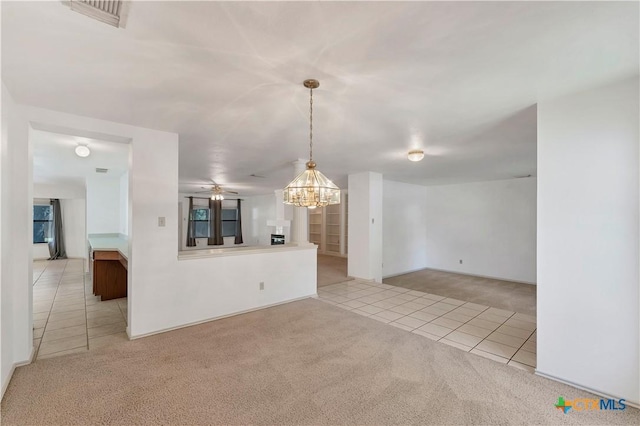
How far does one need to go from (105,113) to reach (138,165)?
0.59 m

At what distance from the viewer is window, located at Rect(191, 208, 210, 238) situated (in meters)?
10.8

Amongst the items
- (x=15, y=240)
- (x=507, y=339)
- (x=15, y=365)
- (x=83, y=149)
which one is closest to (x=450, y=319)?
(x=507, y=339)

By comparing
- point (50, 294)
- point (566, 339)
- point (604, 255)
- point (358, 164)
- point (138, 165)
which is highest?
point (358, 164)

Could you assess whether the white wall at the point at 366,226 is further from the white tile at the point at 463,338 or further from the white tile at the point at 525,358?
the white tile at the point at 525,358

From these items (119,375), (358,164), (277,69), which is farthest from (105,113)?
(358,164)

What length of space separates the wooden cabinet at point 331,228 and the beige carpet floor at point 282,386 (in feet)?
21.6

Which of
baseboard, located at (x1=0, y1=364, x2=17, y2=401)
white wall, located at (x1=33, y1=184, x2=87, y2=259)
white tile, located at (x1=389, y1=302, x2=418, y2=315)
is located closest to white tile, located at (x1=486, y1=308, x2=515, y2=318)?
white tile, located at (x1=389, y1=302, x2=418, y2=315)

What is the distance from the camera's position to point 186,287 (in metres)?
3.30

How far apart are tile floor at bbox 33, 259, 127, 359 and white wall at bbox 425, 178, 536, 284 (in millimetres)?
7063

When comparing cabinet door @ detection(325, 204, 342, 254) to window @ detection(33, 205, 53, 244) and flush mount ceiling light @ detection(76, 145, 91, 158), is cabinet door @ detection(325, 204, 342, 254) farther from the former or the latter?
window @ detection(33, 205, 53, 244)

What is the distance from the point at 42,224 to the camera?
867 cm

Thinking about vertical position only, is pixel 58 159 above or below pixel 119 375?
above

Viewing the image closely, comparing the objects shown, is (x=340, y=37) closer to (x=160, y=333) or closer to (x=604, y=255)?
(x=604, y=255)

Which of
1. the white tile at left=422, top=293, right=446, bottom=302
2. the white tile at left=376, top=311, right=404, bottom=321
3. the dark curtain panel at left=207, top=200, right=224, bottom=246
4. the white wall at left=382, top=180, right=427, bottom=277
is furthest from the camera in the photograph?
the dark curtain panel at left=207, top=200, right=224, bottom=246
